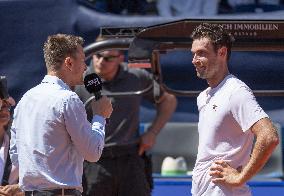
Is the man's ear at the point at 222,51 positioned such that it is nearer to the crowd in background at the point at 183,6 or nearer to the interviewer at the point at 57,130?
the interviewer at the point at 57,130

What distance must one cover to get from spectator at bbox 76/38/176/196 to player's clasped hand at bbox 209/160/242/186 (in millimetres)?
2090

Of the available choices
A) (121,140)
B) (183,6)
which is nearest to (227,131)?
(121,140)

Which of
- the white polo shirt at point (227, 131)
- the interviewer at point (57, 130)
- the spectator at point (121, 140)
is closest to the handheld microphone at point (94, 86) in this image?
the interviewer at point (57, 130)

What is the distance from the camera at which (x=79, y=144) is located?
13.3ft

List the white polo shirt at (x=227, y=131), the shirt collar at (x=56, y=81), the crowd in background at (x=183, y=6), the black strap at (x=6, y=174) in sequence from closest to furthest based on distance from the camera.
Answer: the white polo shirt at (x=227, y=131) → the shirt collar at (x=56, y=81) → the black strap at (x=6, y=174) → the crowd in background at (x=183, y=6)

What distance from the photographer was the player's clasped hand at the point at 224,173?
4.00 metres

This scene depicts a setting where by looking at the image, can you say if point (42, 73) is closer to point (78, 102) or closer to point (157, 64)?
point (157, 64)

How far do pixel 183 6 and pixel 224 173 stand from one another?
4.34 metres

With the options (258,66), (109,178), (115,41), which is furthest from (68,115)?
(258,66)

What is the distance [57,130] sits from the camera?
4047mm

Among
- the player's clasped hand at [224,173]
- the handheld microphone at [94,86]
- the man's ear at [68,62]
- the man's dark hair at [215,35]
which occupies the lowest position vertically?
the player's clasped hand at [224,173]

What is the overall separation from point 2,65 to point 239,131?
3.91 m

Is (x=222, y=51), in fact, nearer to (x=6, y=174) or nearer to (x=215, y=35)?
(x=215, y=35)

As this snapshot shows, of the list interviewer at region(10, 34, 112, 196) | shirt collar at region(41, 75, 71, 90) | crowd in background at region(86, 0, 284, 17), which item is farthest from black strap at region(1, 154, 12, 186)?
crowd in background at region(86, 0, 284, 17)
